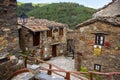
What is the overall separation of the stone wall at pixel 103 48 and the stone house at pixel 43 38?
18.6ft

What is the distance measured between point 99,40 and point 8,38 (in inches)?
350

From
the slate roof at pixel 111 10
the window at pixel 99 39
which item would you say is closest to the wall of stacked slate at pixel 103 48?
the window at pixel 99 39

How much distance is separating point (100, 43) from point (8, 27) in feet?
29.4

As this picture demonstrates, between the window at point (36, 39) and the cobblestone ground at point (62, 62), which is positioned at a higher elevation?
the window at point (36, 39)

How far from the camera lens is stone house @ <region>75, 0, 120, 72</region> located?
14.3 metres

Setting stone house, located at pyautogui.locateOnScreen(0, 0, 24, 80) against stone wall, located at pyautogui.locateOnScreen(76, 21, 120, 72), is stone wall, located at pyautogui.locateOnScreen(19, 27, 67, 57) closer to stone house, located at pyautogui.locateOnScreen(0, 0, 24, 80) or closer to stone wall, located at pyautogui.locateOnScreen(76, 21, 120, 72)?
stone wall, located at pyautogui.locateOnScreen(76, 21, 120, 72)

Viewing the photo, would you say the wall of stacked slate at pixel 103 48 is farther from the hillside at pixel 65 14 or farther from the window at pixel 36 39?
the hillside at pixel 65 14

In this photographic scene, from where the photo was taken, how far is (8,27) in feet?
26.3

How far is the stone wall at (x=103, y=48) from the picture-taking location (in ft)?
46.9

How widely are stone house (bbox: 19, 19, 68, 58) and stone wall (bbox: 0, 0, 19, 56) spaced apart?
11038 millimetres

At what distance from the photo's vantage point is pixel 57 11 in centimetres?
4494

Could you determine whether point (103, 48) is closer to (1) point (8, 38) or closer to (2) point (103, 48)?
(2) point (103, 48)

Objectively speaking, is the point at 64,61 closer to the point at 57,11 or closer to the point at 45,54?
the point at 45,54

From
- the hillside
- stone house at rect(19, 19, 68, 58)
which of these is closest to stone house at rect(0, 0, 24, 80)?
stone house at rect(19, 19, 68, 58)
